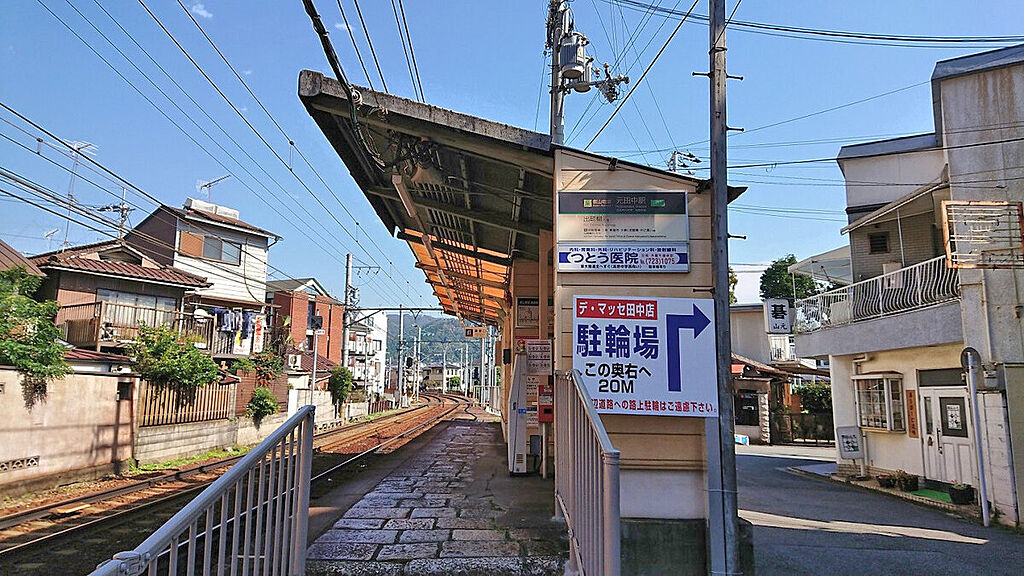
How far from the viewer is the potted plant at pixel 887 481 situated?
11.6m

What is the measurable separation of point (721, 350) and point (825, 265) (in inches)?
551

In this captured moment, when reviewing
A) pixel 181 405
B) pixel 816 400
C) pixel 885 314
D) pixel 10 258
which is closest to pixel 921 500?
pixel 885 314

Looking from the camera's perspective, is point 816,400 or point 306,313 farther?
point 306,313

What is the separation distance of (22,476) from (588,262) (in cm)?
940

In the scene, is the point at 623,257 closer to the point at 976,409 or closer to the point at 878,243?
the point at 976,409

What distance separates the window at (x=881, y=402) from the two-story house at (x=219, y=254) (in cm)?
1958

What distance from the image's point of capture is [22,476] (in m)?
9.64

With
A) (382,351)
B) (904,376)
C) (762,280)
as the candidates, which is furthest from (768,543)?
(382,351)

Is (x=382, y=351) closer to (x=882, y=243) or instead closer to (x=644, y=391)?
(x=882, y=243)

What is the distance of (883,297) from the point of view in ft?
39.9

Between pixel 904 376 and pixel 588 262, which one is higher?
pixel 588 262

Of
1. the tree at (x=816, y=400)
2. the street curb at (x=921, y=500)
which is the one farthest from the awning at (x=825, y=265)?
the tree at (x=816, y=400)

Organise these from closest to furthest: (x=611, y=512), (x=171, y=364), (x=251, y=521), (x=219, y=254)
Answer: (x=611, y=512)
(x=251, y=521)
(x=171, y=364)
(x=219, y=254)

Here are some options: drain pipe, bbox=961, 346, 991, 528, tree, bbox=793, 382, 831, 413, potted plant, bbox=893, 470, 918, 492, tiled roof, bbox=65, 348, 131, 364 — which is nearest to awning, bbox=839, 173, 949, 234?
drain pipe, bbox=961, 346, 991, 528
